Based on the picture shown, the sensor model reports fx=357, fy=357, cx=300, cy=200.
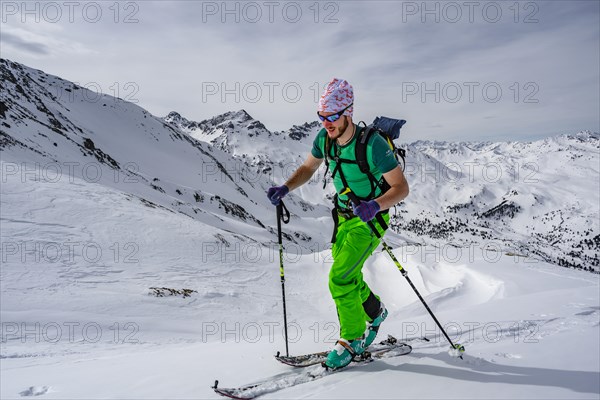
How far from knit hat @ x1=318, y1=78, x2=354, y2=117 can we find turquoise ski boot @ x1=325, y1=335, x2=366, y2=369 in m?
3.05

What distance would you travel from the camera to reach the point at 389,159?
4453 mm

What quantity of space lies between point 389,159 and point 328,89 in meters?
1.24

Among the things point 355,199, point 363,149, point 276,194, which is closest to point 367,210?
point 355,199

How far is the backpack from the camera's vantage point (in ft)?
15.1

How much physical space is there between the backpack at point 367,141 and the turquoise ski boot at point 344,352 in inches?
76.8

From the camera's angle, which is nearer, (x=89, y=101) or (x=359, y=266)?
(x=359, y=266)

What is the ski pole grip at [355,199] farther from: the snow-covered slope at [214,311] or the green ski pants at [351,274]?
the snow-covered slope at [214,311]

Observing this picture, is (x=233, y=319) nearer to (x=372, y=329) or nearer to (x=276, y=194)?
(x=372, y=329)

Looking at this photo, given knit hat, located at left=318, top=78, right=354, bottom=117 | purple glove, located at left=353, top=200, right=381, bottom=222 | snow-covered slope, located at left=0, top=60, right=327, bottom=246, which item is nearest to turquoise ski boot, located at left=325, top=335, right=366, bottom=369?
purple glove, located at left=353, top=200, right=381, bottom=222

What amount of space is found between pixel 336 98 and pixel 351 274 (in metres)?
2.33

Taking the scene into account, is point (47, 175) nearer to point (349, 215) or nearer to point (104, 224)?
point (104, 224)

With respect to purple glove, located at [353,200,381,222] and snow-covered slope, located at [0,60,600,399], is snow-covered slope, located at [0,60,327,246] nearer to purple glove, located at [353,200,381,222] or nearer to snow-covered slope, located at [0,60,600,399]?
snow-covered slope, located at [0,60,600,399]

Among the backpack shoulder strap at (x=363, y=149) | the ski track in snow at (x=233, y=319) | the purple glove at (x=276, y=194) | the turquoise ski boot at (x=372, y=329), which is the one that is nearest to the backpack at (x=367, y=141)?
the backpack shoulder strap at (x=363, y=149)

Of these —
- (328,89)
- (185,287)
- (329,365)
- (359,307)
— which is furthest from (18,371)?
(185,287)
